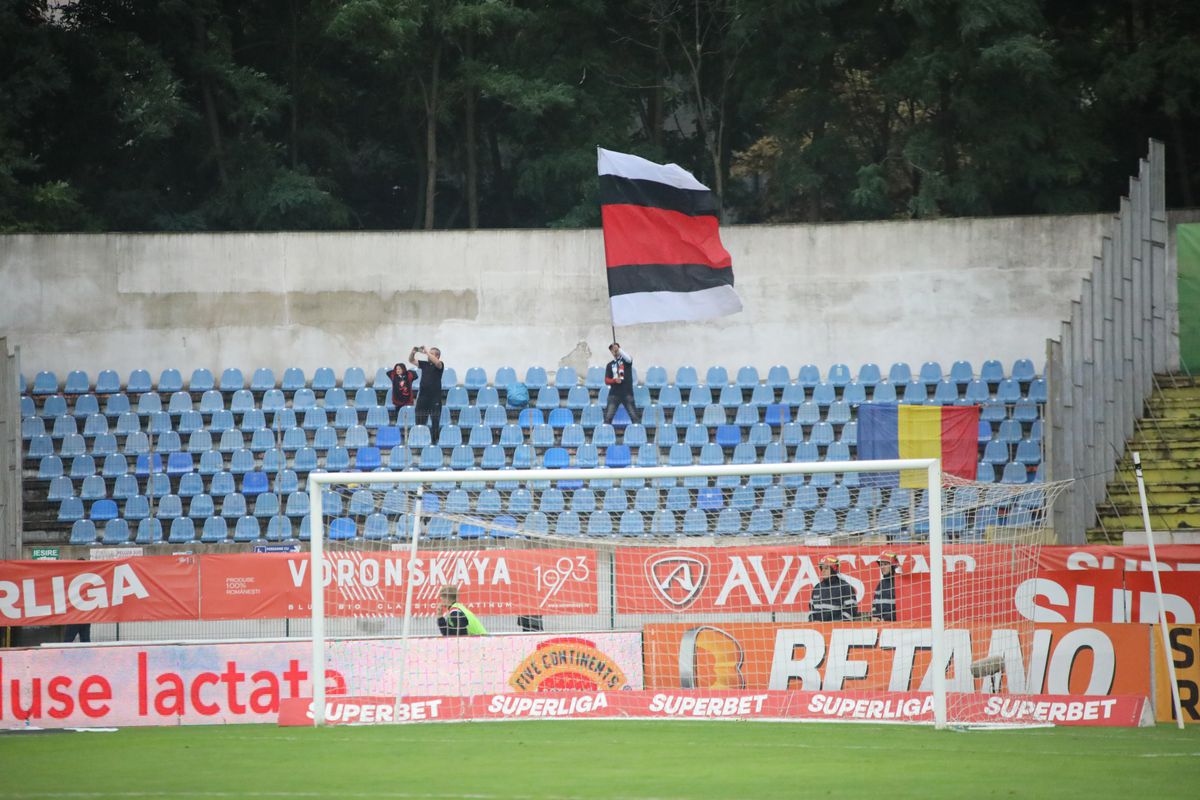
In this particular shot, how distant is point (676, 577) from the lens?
1695cm

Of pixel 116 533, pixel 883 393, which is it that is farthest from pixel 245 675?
pixel 883 393

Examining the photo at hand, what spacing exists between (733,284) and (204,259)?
9.84 m

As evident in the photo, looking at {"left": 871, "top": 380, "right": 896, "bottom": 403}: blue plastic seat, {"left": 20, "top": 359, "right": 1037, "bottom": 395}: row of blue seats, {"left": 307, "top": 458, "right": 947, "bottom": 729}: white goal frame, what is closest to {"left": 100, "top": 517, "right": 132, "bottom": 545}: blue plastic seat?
{"left": 20, "top": 359, "right": 1037, "bottom": 395}: row of blue seats

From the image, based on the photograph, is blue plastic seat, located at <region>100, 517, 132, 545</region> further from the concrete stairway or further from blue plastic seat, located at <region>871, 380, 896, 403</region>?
the concrete stairway

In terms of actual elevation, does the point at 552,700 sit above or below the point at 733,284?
below

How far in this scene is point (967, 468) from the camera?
73.3 ft

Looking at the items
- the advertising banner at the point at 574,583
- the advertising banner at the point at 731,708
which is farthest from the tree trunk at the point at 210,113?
the advertising banner at the point at 731,708

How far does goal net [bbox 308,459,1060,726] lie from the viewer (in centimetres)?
1372

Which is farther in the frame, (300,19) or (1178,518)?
(300,19)

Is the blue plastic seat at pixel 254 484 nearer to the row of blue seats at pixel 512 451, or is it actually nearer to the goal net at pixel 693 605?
the row of blue seats at pixel 512 451

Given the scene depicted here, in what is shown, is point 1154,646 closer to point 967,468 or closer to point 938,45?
point 967,468

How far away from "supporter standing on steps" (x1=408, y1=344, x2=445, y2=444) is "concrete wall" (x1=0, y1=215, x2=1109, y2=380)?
216cm

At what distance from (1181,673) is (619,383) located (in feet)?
39.4

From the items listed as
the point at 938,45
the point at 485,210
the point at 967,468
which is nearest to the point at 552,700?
the point at 967,468
